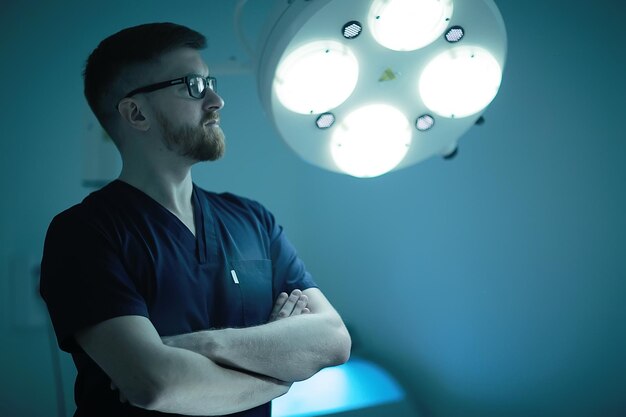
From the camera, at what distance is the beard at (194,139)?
132cm

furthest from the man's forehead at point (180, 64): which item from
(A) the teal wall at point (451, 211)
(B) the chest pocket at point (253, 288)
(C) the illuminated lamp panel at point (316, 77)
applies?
(A) the teal wall at point (451, 211)

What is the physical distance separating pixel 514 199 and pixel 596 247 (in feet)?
0.89

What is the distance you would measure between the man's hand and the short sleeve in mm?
337

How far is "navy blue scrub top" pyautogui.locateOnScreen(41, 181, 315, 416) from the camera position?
3.57ft

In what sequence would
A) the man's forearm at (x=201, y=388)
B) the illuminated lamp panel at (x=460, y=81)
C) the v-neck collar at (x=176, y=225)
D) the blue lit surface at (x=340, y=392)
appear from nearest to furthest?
the man's forearm at (x=201, y=388) < the illuminated lamp panel at (x=460, y=81) < the v-neck collar at (x=176, y=225) < the blue lit surface at (x=340, y=392)

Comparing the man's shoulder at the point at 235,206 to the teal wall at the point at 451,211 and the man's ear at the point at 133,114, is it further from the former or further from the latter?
the teal wall at the point at 451,211

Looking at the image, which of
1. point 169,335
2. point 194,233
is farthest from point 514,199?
point 169,335

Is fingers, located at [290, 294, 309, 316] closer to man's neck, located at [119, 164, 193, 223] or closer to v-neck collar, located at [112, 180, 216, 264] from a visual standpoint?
v-neck collar, located at [112, 180, 216, 264]

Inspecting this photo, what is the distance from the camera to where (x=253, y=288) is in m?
1.34

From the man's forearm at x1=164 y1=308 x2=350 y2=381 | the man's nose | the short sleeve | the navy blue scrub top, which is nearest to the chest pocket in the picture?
the navy blue scrub top

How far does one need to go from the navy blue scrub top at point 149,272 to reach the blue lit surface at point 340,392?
534 mm

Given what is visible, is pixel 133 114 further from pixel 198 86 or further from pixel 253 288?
pixel 253 288

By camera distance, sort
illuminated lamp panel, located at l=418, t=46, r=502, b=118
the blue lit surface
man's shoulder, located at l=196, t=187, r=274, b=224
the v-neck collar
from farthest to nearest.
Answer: the blue lit surface
man's shoulder, located at l=196, t=187, r=274, b=224
the v-neck collar
illuminated lamp panel, located at l=418, t=46, r=502, b=118

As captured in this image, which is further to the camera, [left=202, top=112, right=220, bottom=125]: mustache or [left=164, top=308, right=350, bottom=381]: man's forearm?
[left=202, top=112, right=220, bottom=125]: mustache
